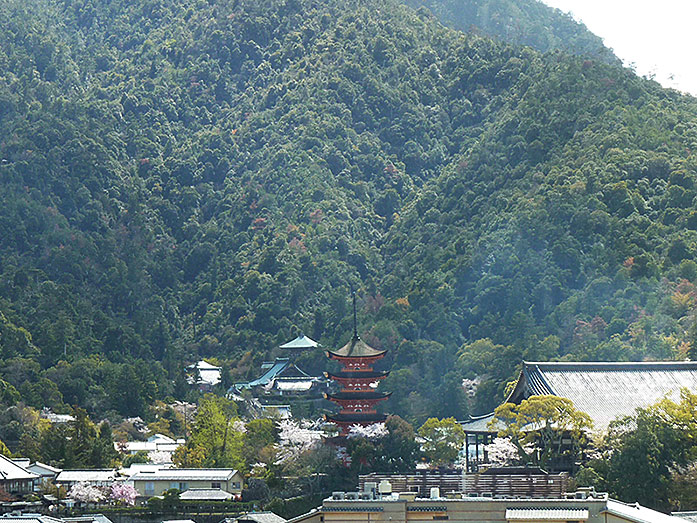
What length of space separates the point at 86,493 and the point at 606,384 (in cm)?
3059

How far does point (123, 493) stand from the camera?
83.1m

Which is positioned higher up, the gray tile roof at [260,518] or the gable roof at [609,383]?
the gable roof at [609,383]

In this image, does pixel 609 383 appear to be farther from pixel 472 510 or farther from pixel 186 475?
pixel 472 510

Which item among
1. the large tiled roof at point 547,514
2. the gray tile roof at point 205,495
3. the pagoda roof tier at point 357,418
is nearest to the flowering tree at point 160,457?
the pagoda roof tier at point 357,418

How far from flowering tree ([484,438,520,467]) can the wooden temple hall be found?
55.9 inches

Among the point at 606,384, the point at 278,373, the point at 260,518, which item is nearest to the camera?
the point at 260,518

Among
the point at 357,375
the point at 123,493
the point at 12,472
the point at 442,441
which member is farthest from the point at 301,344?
the point at 12,472

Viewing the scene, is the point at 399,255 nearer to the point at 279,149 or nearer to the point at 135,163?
the point at 279,149

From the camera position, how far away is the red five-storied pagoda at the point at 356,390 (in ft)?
304

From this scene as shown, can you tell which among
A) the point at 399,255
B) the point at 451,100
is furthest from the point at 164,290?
the point at 451,100

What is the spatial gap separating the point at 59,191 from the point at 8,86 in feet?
77.0

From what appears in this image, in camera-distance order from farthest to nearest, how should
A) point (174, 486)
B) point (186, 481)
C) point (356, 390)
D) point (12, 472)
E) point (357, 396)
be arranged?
point (356, 390) < point (357, 396) < point (174, 486) < point (186, 481) < point (12, 472)

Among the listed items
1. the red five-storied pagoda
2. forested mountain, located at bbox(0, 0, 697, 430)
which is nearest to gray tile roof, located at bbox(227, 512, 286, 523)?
the red five-storied pagoda

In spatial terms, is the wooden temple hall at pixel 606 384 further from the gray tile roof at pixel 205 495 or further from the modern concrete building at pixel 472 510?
the modern concrete building at pixel 472 510
